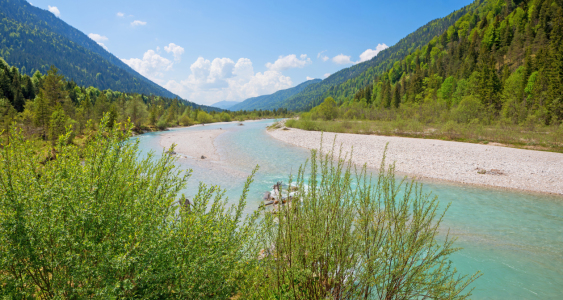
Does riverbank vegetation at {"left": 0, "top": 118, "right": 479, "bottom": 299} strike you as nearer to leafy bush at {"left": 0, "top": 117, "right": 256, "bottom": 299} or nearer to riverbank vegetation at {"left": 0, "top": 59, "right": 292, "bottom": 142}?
leafy bush at {"left": 0, "top": 117, "right": 256, "bottom": 299}

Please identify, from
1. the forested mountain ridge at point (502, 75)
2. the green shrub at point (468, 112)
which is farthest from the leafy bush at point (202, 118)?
the green shrub at point (468, 112)

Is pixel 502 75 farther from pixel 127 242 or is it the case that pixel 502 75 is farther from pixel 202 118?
pixel 202 118

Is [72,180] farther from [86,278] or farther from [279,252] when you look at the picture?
[279,252]

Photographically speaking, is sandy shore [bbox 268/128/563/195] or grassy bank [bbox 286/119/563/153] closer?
sandy shore [bbox 268/128/563/195]

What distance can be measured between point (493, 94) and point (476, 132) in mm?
23335

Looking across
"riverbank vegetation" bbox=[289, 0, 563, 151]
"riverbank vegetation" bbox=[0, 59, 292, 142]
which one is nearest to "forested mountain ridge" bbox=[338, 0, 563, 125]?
"riverbank vegetation" bbox=[289, 0, 563, 151]

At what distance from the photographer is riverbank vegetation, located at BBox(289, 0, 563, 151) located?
96.8 ft

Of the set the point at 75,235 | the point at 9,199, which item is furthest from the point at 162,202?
the point at 9,199

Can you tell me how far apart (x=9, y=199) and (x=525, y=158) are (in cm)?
2648

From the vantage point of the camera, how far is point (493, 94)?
43.8 m

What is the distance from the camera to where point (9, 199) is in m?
2.14

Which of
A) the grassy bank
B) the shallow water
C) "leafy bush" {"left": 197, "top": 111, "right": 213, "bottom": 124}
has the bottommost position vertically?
the shallow water

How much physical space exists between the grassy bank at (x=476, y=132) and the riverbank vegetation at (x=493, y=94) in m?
0.06

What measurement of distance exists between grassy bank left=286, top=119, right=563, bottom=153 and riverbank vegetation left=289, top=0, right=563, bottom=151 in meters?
0.06
